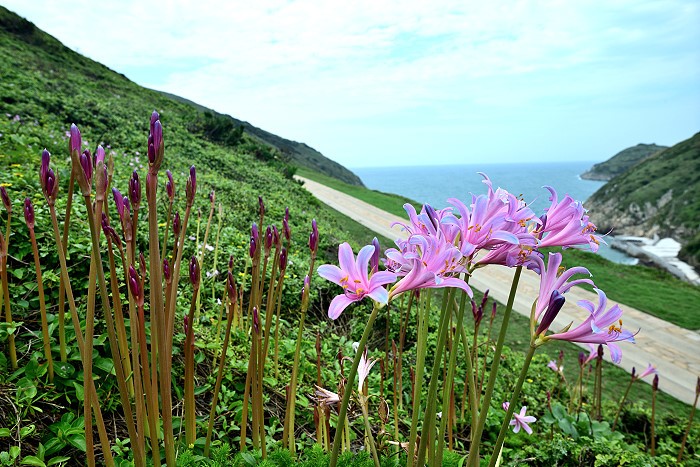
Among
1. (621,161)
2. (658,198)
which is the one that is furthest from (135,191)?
(621,161)

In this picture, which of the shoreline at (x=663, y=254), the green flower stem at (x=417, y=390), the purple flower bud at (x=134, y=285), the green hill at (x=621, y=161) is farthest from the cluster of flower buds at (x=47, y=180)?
→ the green hill at (x=621, y=161)

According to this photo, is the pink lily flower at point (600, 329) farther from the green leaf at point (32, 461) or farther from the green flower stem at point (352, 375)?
the green leaf at point (32, 461)

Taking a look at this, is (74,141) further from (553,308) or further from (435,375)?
(553,308)

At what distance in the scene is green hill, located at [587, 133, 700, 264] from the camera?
39.1 meters

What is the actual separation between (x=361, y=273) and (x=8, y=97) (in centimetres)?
1280

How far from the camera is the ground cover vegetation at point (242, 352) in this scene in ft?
3.81

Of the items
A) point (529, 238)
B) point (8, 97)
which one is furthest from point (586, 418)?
point (8, 97)

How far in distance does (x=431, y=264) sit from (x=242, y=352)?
7.14 ft

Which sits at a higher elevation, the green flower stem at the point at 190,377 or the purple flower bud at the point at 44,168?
the purple flower bud at the point at 44,168

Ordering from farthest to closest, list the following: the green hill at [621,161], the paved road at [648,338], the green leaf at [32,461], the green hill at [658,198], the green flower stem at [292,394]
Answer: the green hill at [621,161]
the green hill at [658,198]
the paved road at [648,338]
the green flower stem at [292,394]
the green leaf at [32,461]

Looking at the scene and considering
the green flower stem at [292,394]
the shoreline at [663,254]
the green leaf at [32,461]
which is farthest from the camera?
the shoreline at [663,254]

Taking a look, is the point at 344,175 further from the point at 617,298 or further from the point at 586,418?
the point at 586,418

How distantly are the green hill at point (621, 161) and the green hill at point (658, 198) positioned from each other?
56.8m

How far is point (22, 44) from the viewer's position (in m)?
18.8
